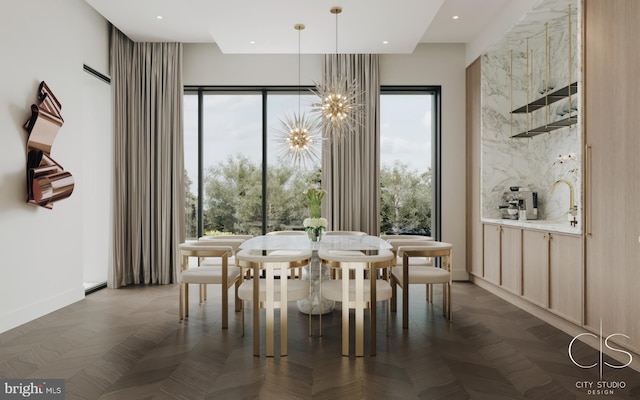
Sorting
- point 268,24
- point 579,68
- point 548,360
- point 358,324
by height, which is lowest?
point 548,360

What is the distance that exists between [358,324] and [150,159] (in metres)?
4.06

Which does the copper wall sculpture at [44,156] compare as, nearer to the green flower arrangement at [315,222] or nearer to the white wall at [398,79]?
the white wall at [398,79]

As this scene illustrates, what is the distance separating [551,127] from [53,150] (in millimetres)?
5467

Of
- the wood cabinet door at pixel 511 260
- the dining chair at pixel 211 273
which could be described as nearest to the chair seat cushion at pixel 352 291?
the dining chair at pixel 211 273

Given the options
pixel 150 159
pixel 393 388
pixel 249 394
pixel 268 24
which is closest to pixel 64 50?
pixel 150 159

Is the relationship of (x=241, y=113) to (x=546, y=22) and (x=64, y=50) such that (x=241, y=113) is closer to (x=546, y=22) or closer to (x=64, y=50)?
(x=64, y=50)

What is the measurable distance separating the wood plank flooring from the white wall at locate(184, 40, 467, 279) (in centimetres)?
194

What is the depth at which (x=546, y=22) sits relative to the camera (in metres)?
4.31

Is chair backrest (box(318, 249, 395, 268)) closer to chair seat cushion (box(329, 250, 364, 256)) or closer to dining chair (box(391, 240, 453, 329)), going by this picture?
chair seat cushion (box(329, 250, 364, 256))

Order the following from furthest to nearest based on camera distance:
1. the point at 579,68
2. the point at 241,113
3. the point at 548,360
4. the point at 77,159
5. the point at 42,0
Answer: the point at 241,113 < the point at 77,159 < the point at 42,0 < the point at 579,68 < the point at 548,360

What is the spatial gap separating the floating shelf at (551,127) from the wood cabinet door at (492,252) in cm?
119

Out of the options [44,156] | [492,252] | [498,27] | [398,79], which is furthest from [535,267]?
[44,156]

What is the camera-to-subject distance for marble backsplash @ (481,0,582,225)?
15.2 feet

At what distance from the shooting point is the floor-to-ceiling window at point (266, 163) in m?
5.94
